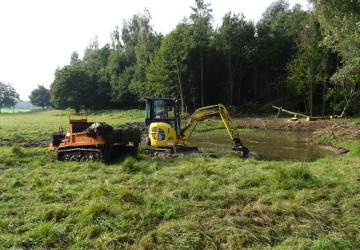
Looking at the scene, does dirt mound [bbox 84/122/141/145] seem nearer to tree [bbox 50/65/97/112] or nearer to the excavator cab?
the excavator cab

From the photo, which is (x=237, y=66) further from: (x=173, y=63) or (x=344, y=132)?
(x=344, y=132)

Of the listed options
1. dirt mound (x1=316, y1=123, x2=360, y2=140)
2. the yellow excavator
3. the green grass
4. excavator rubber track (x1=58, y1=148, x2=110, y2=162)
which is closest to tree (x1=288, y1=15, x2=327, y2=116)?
dirt mound (x1=316, y1=123, x2=360, y2=140)

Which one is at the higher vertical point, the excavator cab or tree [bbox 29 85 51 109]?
tree [bbox 29 85 51 109]

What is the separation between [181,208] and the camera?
5.41 metres

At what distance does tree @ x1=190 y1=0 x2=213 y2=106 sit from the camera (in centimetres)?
3922

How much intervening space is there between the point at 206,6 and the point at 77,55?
53657mm

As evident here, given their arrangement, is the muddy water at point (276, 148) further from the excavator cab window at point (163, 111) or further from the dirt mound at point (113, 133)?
the dirt mound at point (113, 133)

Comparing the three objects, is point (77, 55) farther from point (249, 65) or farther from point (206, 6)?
point (249, 65)

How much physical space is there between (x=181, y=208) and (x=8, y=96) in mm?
110012

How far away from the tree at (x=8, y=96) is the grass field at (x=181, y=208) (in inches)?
4032

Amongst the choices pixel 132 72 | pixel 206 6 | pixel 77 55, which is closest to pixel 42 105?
pixel 77 55

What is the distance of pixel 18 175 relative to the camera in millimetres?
8039

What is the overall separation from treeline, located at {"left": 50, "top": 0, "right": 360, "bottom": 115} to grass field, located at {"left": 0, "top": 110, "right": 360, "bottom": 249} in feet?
74.0

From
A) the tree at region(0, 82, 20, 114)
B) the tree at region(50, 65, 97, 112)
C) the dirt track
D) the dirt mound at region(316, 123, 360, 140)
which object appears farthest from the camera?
the tree at region(0, 82, 20, 114)
